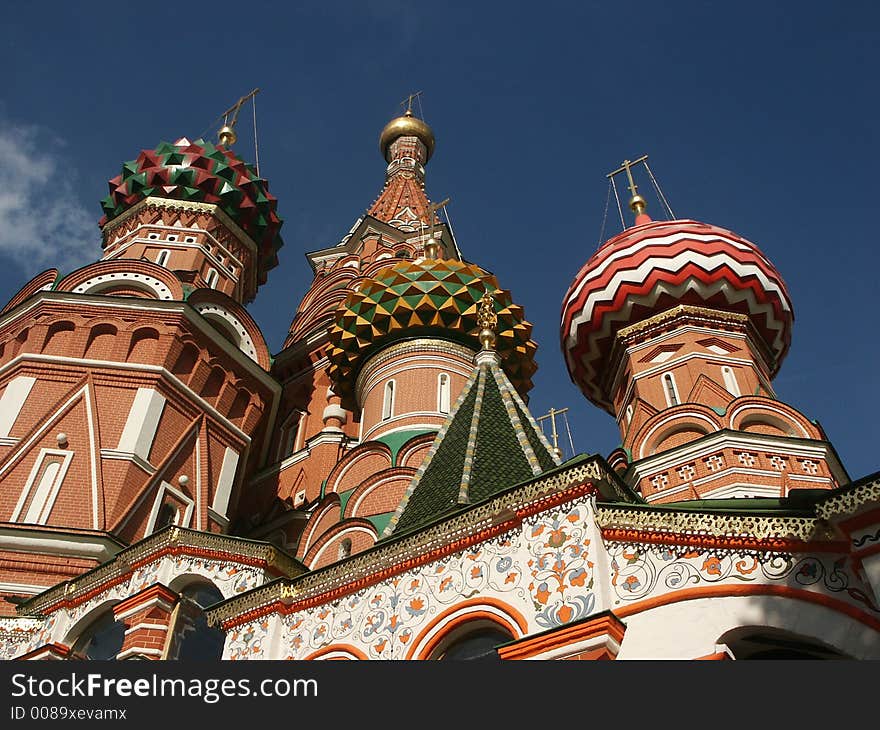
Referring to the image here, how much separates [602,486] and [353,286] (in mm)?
16981

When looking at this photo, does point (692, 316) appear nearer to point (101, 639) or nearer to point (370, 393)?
point (370, 393)

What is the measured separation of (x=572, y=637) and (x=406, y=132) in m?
29.2

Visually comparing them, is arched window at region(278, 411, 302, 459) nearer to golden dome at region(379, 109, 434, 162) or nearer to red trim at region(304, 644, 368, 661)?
red trim at region(304, 644, 368, 661)

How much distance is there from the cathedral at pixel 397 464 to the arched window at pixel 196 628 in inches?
1.0

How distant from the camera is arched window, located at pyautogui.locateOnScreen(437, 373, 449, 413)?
580 inches

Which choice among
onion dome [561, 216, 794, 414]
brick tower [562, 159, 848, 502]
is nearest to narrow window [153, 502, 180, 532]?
brick tower [562, 159, 848, 502]

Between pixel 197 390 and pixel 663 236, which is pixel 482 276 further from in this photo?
pixel 197 390

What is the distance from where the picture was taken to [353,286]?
22.1m

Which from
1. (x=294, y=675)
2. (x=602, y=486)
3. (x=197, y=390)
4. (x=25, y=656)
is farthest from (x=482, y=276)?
(x=294, y=675)

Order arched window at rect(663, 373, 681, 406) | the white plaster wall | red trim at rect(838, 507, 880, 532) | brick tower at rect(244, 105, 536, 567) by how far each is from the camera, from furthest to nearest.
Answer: arched window at rect(663, 373, 681, 406) → brick tower at rect(244, 105, 536, 567) → red trim at rect(838, 507, 880, 532) → the white plaster wall

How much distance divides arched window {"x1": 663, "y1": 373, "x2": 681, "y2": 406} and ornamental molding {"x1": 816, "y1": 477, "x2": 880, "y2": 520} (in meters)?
9.60

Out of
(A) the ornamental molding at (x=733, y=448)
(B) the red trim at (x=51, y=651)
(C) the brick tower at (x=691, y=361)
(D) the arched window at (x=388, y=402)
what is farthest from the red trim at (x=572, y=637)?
(D) the arched window at (x=388, y=402)

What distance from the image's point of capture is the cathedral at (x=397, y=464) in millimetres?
5148

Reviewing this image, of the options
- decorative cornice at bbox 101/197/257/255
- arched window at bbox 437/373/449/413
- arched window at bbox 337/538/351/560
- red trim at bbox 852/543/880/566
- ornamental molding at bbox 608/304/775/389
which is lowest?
red trim at bbox 852/543/880/566
